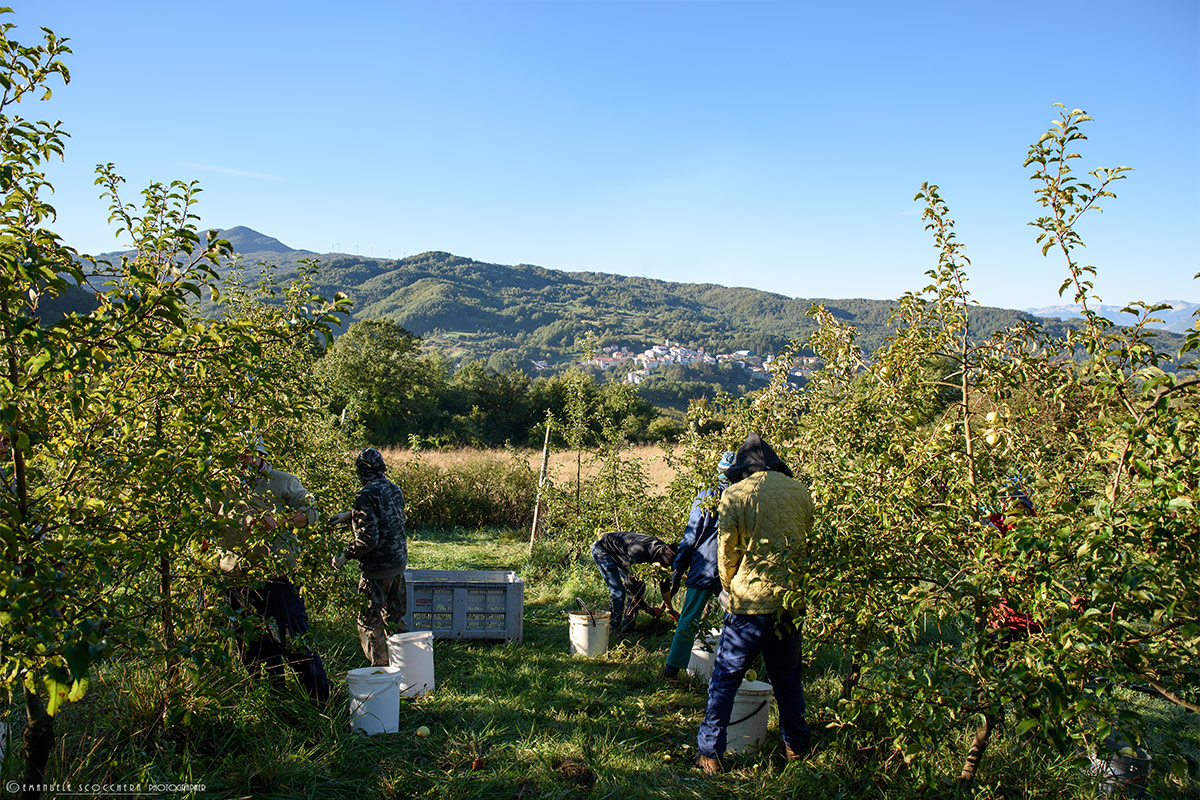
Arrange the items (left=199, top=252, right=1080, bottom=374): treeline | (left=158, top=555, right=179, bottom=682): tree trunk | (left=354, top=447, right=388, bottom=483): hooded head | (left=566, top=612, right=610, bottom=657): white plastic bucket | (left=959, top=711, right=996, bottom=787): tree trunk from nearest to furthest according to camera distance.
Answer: (left=158, top=555, right=179, bottom=682): tree trunk, (left=959, top=711, right=996, bottom=787): tree trunk, (left=354, top=447, right=388, bottom=483): hooded head, (left=566, top=612, right=610, bottom=657): white plastic bucket, (left=199, top=252, right=1080, bottom=374): treeline

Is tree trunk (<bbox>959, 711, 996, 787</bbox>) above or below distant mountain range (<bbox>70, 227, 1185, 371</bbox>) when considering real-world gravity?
below

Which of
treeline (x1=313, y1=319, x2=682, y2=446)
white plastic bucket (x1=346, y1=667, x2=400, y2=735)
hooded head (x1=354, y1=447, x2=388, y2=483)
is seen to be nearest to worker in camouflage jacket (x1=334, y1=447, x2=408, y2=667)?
hooded head (x1=354, y1=447, x2=388, y2=483)

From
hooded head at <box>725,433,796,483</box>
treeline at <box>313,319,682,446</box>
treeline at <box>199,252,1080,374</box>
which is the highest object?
treeline at <box>199,252,1080,374</box>

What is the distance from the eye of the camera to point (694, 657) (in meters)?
5.06

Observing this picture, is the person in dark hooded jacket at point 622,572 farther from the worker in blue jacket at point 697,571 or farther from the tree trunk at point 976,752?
the tree trunk at point 976,752

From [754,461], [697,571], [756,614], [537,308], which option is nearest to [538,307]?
[537,308]

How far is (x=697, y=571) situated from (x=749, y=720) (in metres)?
1.33

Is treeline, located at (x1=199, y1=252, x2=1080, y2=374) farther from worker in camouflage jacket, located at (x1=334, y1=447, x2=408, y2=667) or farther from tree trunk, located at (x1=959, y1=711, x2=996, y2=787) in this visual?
tree trunk, located at (x1=959, y1=711, x2=996, y2=787)

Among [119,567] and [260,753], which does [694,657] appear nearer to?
[260,753]

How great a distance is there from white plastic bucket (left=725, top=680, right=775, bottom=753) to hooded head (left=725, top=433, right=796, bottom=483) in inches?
47.3

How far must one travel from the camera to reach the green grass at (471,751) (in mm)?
3252

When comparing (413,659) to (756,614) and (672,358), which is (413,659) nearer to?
(756,614)

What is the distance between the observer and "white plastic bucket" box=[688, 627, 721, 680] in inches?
195

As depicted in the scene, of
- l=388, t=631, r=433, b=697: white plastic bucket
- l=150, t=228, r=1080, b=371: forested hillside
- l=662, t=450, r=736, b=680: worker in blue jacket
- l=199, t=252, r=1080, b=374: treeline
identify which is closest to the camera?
l=388, t=631, r=433, b=697: white plastic bucket
